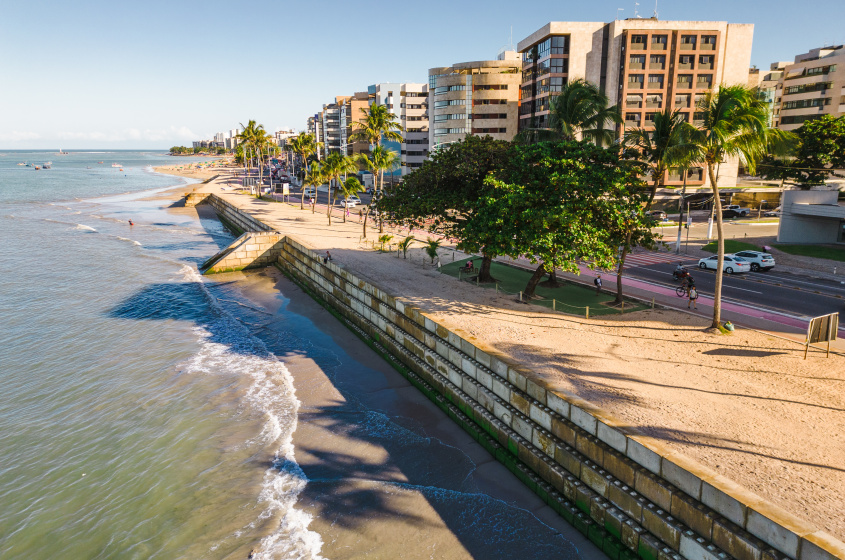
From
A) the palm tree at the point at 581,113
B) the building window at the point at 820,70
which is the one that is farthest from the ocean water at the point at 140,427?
the building window at the point at 820,70

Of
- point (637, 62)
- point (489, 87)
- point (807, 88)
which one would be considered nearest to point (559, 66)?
point (637, 62)

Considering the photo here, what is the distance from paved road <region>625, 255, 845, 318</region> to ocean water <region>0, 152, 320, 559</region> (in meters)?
27.1

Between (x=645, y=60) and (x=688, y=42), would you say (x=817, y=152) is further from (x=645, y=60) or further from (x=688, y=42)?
(x=645, y=60)

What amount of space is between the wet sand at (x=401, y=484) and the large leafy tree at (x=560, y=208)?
A: 9.03 m

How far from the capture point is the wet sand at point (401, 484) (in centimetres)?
1452

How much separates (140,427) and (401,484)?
11.7m

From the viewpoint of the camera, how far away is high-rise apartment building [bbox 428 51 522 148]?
3524 inches

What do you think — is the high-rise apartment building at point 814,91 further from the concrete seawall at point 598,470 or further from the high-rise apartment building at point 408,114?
the concrete seawall at point 598,470

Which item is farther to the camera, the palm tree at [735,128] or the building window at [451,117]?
the building window at [451,117]

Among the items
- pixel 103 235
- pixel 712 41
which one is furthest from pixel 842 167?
pixel 103 235

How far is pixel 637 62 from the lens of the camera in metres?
74.3

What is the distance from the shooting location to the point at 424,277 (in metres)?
35.0

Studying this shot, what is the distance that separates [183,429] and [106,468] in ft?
9.89

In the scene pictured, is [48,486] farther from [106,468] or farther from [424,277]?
[424,277]
